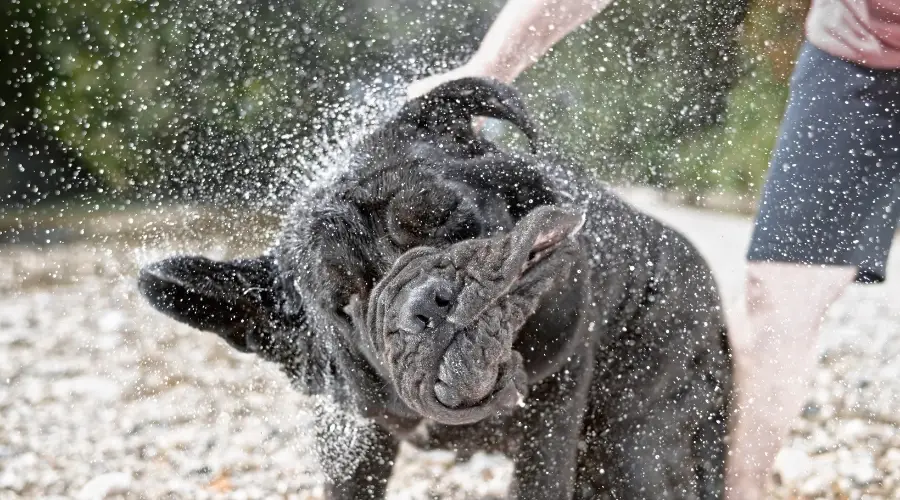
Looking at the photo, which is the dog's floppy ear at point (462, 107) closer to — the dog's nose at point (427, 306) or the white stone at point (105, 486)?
the dog's nose at point (427, 306)

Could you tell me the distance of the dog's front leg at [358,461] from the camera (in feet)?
5.16

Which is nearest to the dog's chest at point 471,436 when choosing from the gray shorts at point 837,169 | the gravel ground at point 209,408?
the gravel ground at point 209,408

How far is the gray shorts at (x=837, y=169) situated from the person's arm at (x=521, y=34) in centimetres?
54

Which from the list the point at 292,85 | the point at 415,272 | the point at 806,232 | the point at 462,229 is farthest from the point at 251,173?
the point at 806,232

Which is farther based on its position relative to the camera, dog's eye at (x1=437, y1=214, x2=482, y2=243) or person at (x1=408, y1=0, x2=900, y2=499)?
person at (x1=408, y1=0, x2=900, y2=499)

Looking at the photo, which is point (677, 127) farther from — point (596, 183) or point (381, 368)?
point (381, 368)

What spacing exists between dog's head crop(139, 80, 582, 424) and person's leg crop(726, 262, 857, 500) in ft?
2.62

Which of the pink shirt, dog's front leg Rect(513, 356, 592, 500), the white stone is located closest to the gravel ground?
the white stone

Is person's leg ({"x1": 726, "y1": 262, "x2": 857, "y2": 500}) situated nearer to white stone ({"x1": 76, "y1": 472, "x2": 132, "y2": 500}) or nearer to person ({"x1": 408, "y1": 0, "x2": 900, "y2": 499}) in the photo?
person ({"x1": 408, "y1": 0, "x2": 900, "y2": 499})

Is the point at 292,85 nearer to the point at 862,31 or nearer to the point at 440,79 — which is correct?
the point at 440,79

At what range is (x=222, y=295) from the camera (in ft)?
4.58

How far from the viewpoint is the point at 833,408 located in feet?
7.40

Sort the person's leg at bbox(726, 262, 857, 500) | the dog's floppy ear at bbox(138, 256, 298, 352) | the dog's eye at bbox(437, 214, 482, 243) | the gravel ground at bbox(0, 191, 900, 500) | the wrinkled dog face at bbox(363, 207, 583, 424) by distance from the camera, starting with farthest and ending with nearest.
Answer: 1. the gravel ground at bbox(0, 191, 900, 500)
2. the person's leg at bbox(726, 262, 857, 500)
3. the dog's floppy ear at bbox(138, 256, 298, 352)
4. the dog's eye at bbox(437, 214, 482, 243)
5. the wrinkled dog face at bbox(363, 207, 583, 424)

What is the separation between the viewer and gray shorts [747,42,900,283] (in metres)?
1.72
